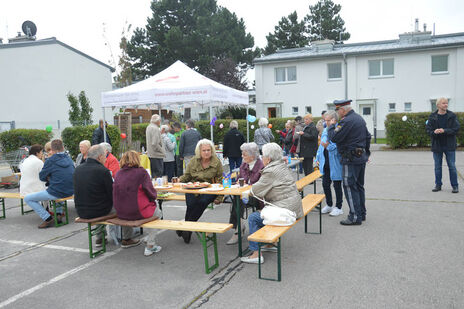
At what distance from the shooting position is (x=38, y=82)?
24.0m

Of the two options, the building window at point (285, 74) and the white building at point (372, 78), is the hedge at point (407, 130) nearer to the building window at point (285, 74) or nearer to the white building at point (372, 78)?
the white building at point (372, 78)

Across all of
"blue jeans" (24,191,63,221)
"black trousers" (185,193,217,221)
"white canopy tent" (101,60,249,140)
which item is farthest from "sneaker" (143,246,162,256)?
"white canopy tent" (101,60,249,140)

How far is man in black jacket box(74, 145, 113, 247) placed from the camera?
16.6 feet

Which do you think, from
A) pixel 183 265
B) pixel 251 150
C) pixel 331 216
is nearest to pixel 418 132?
pixel 331 216

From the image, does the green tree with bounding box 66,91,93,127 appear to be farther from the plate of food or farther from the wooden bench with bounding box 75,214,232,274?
the wooden bench with bounding box 75,214,232,274

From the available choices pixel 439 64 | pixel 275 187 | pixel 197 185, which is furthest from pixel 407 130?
pixel 275 187

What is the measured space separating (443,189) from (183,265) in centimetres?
663

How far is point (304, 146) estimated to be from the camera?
8703 millimetres

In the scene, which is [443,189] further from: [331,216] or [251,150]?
[251,150]

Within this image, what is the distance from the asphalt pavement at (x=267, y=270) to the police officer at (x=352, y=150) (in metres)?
0.41

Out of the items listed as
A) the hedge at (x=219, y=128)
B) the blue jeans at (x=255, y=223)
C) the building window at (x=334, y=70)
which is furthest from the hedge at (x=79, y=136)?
the building window at (x=334, y=70)

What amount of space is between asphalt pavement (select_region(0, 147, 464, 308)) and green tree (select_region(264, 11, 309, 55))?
130 feet

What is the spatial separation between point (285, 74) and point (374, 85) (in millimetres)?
6421

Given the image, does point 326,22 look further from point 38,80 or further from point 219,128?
point 38,80
